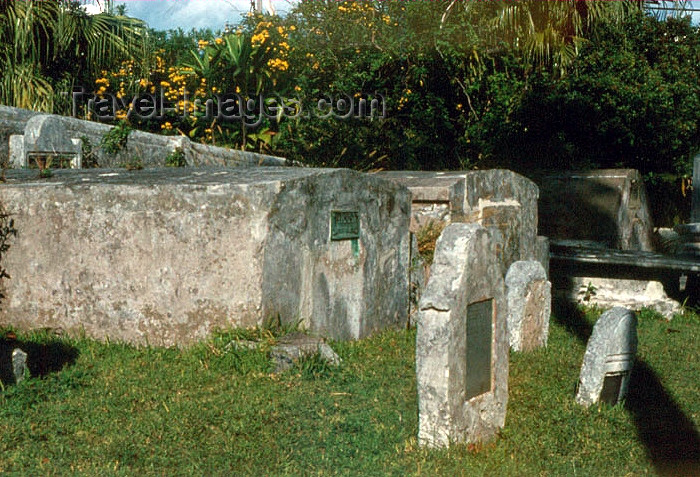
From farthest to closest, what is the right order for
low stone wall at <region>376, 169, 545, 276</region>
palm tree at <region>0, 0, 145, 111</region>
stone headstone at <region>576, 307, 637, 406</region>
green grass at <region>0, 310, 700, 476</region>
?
palm tree at <region>0, 0, 145, 111</region> < low stone wall at <region>376, 169, 545, 276</region> < stone headstone at <region>576, 307, 637, 406</region> < green grass at <region>0, 310, 700, 476</region>

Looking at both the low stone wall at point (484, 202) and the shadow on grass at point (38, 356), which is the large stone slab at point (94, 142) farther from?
the shadow on grass at point (38, 356)

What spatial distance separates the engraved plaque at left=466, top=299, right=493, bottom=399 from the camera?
479cm

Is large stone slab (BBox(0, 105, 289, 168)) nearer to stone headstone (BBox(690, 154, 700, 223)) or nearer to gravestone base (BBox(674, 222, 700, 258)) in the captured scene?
gravestone base (BBox(674, 222, 700, 258))

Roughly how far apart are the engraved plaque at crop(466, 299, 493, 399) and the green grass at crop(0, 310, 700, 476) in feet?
1.13

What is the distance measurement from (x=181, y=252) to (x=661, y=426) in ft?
11.8

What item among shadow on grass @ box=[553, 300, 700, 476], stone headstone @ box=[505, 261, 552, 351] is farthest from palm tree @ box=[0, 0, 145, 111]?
shadow on grass @ box=[553, 300, 700, 476]

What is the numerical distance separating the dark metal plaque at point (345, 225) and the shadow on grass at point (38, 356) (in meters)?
2.27

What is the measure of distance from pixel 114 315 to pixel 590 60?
10325 millimetres

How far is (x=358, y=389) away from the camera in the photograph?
5672 millimetres

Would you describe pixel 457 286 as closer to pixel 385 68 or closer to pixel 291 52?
pixel 385 68

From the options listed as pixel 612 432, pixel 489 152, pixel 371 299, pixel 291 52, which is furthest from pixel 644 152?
pixel 612 432

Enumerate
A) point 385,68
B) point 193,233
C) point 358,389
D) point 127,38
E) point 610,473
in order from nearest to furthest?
point 610,473 → point 358,389 → point 193,233 → point 385,68 → point 127,38

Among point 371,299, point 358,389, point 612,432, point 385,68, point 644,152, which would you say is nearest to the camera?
point 612,432

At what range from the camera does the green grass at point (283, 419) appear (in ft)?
14.5
